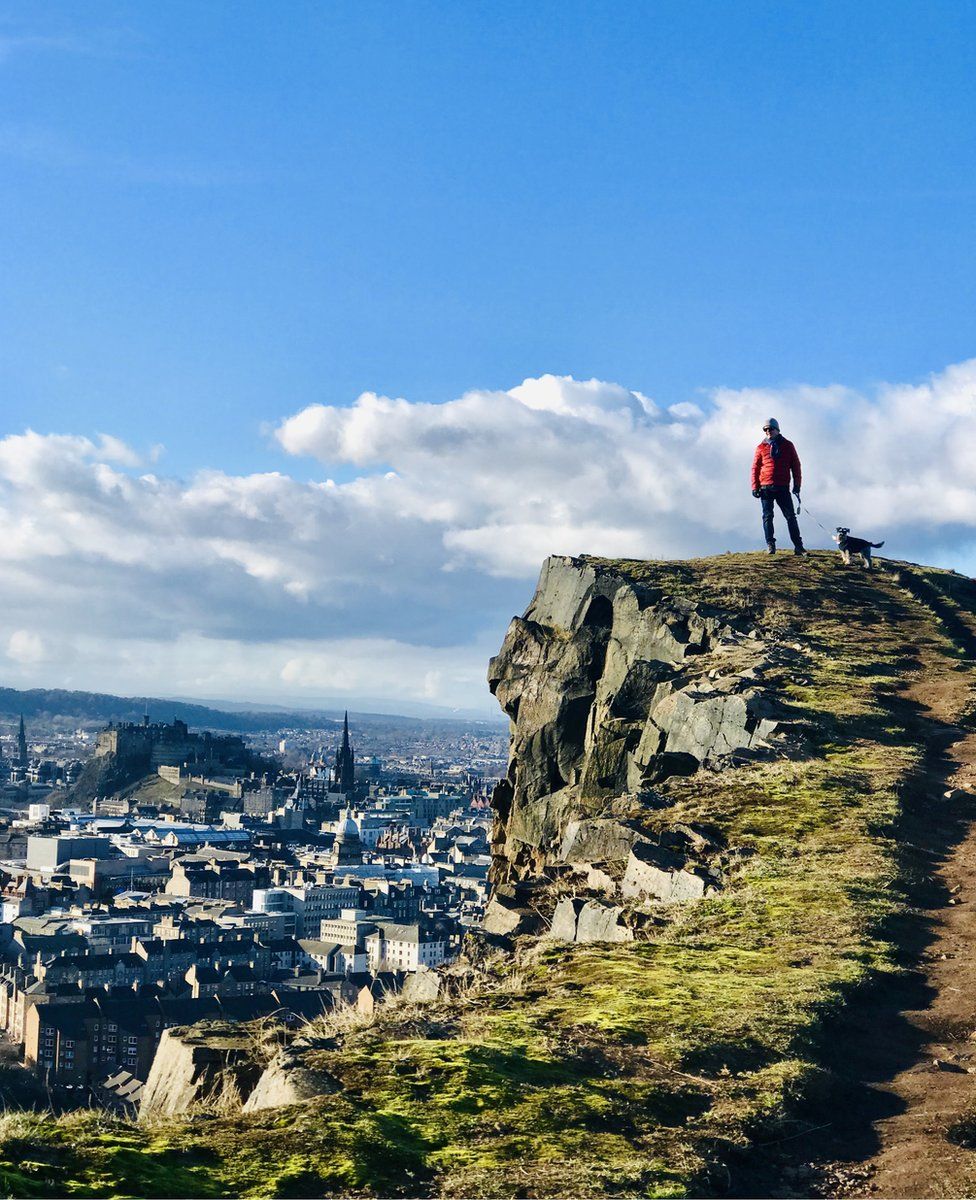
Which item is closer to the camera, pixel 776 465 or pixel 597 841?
pixel 597 841

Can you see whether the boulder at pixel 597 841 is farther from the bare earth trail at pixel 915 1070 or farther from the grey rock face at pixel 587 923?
the bare earth trail at pixel 915 1070

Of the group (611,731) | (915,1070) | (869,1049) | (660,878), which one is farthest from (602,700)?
(915,1070)

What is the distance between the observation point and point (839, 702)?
1005 inches

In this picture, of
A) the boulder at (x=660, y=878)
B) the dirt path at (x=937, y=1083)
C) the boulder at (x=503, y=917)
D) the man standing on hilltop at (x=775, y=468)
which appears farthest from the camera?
the man standing on hilltop at (x=775, y=468)

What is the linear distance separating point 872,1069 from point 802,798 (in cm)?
916

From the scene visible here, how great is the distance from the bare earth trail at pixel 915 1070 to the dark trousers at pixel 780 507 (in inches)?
678

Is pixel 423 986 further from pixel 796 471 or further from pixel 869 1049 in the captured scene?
pixel 796 471

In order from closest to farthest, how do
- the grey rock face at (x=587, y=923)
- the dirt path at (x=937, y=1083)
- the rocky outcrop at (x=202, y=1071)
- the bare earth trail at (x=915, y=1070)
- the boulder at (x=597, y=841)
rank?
the dirt path at (x=937, y=1083), the bare earth trail at (x=915, y=1070), the rocky outcrop at (x=202, y=1071), the grey rock face at (x=587, y=923), the boulder at (x=597, y=841)

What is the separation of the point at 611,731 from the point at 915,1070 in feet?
59.2

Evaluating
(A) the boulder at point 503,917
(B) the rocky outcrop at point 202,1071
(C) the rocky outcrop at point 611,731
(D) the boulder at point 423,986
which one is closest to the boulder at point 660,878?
(C) the rocky outcrop at point 611,731

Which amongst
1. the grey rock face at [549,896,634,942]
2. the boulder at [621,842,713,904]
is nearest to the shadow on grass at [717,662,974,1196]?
the boulder at [621,842,713,904]

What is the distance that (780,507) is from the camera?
34.8 m

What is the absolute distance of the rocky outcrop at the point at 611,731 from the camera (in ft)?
57.3

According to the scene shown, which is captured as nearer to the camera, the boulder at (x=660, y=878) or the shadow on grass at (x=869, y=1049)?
the shadow on grass at (x=869, y=1049)
